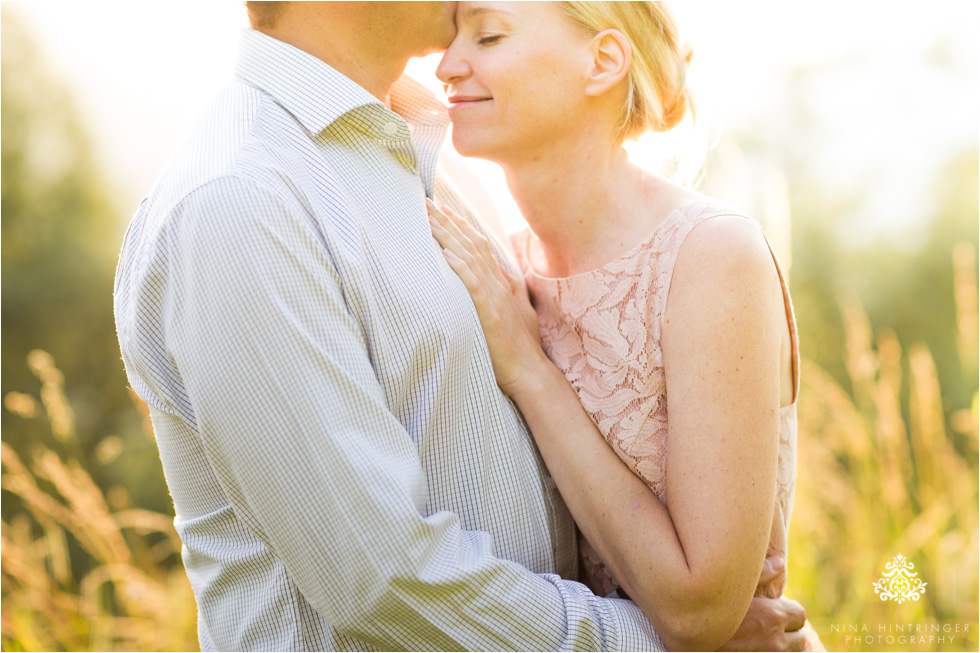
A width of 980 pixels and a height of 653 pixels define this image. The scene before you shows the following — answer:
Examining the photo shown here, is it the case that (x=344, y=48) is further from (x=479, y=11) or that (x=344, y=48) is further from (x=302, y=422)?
(x=302, y=422)

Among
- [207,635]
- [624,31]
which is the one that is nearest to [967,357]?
[624,31]

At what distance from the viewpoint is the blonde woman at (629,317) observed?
60.1 inches

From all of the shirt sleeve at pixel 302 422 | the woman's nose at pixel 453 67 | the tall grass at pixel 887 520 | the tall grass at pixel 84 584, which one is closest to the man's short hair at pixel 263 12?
the woman's nose at pixel 453 67

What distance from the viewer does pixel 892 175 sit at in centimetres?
609

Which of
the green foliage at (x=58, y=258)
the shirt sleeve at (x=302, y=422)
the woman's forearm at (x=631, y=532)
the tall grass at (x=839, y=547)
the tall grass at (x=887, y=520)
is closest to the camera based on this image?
the shirt sleeve at (x=302, y=422)

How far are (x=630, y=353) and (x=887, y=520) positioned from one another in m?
1.95

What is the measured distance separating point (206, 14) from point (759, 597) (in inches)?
110

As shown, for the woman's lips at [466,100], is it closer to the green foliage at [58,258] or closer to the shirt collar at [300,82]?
the shirt collar at [300,82]

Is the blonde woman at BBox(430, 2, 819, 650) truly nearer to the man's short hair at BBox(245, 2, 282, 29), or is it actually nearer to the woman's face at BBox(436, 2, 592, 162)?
the woman's face at BBox(436, 2, 592, 162)

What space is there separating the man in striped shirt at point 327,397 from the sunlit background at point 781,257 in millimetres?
347

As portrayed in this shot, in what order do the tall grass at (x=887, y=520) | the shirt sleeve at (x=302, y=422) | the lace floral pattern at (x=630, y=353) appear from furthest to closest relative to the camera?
the tall grass at (x=887, y=520), the lace floral pattern at (x=630, y=353), the shirt sleeve at (x=302, y=422)

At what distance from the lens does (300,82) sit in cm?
154

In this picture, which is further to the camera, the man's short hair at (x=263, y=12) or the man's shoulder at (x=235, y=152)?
the man's short hair at (x=263, y=12)

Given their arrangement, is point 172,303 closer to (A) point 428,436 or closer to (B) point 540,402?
(A) point 428,436
